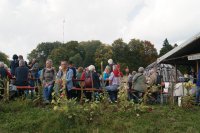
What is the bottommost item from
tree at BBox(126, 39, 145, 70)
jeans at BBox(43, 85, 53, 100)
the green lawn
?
the green lawn

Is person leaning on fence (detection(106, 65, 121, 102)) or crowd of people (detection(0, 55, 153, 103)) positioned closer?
crowd of people (detection(0, 55, 153, 103))

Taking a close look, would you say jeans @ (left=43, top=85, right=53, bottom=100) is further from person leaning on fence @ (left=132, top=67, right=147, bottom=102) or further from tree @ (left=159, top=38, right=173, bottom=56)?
tree @ (left=159, top=38, right=173, bottom=56)

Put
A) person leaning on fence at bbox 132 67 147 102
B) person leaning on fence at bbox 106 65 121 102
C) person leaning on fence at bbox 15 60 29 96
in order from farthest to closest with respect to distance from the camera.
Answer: person leaning on fence at bbox 132 67 147 102 → person leaning on fence at bbox 106 65 121 102 → person leaning on fence at bbox 15 60 29 96

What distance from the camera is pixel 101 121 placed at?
29.4 feet

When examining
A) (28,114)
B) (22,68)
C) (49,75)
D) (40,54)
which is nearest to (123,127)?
(28,114)

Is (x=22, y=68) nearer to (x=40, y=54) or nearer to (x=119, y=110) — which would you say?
(x=119, y=110)

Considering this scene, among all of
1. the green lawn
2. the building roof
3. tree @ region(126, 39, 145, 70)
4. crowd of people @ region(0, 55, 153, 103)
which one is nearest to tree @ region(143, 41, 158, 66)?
tree @ region(126, 39, 145, 70)

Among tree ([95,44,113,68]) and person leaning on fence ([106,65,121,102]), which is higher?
tree ([95,44,113,68])

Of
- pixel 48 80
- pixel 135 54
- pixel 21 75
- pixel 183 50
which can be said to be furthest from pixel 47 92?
pixel 135 54

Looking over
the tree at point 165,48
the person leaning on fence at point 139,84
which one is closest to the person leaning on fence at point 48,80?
the person leaning on fence at point 139,84

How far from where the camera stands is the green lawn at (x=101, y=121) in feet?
28.1

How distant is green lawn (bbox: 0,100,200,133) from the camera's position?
857cm

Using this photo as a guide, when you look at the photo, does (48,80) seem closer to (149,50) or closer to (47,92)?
(47,92)

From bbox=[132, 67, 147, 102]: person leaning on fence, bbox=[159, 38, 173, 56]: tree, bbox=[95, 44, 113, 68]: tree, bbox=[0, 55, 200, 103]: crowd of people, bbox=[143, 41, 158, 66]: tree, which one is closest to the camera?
bbox=[0, 55, 200, 103]: crowd of people
